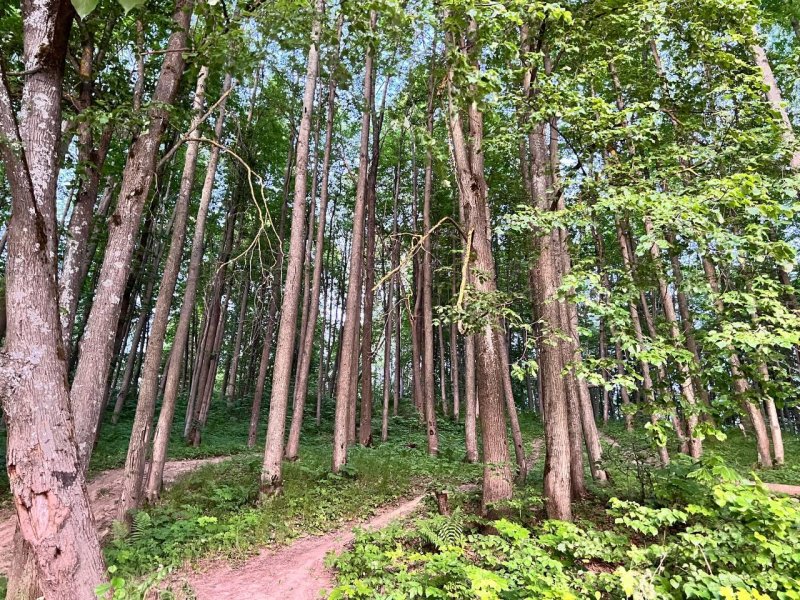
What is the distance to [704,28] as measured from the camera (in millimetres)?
5469

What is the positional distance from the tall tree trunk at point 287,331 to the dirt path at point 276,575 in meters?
1.76

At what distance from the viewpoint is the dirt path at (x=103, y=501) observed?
7.29 meters

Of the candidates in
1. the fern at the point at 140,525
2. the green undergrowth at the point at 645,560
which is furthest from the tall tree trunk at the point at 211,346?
the green undergrowth at the point at 645,560

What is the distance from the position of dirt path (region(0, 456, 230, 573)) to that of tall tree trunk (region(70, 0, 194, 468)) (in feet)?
10.4

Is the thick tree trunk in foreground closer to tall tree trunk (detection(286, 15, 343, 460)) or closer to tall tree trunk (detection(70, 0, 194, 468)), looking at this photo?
tall tree trunk (detection(70, 0, 194, 468))

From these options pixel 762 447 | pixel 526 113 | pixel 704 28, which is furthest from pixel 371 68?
pixel 762 447

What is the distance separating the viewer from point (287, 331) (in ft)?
28.1

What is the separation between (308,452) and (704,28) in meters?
13.0

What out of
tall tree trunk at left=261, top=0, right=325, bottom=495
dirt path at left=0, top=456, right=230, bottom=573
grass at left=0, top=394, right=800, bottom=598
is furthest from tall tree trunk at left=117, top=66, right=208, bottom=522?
tall tree trunk at left=261, top=0, right=325, bottom=495

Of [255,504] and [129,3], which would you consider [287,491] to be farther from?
[129,3]

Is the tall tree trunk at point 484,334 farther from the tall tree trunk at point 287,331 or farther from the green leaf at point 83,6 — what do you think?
the green leaf at point 83,6

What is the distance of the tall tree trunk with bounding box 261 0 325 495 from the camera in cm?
801

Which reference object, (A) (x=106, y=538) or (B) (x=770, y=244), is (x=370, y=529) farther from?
(B) (x=770, y=244)

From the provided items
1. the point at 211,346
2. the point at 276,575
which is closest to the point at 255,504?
the point at 276,575
